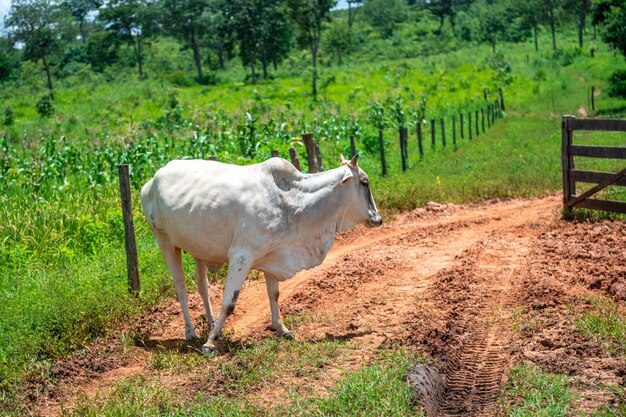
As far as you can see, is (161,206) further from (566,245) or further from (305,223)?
(566,245)

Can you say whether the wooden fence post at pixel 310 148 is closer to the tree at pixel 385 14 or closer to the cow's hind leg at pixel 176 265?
the cow's hind leg at pixel 176 265

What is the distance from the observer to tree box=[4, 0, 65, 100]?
2181 inches

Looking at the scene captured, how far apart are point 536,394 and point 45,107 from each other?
37.4 m

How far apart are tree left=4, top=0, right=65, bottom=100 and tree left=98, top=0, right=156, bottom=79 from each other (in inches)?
295

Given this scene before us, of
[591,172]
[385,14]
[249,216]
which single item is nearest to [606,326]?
[249,216]

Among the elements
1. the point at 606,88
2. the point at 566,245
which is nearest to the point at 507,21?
the point at 606,88

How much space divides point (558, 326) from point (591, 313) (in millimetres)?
569

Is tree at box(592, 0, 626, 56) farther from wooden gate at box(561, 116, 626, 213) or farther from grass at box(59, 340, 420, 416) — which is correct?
grass at box(59, 340, 420, 416)

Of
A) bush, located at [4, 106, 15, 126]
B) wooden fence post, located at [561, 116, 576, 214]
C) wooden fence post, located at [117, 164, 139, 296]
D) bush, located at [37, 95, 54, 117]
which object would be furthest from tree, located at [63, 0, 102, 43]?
wooden fence post, located at [117, 164, 139, 296]

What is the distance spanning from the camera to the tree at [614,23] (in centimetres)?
3266

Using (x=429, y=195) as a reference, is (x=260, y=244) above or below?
above

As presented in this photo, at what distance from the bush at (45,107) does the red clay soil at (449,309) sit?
28689 millimetres

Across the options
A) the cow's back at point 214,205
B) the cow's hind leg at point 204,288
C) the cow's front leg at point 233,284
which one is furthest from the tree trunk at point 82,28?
the cow's front leg at point 233,284

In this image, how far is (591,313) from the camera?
8703 millimetres
